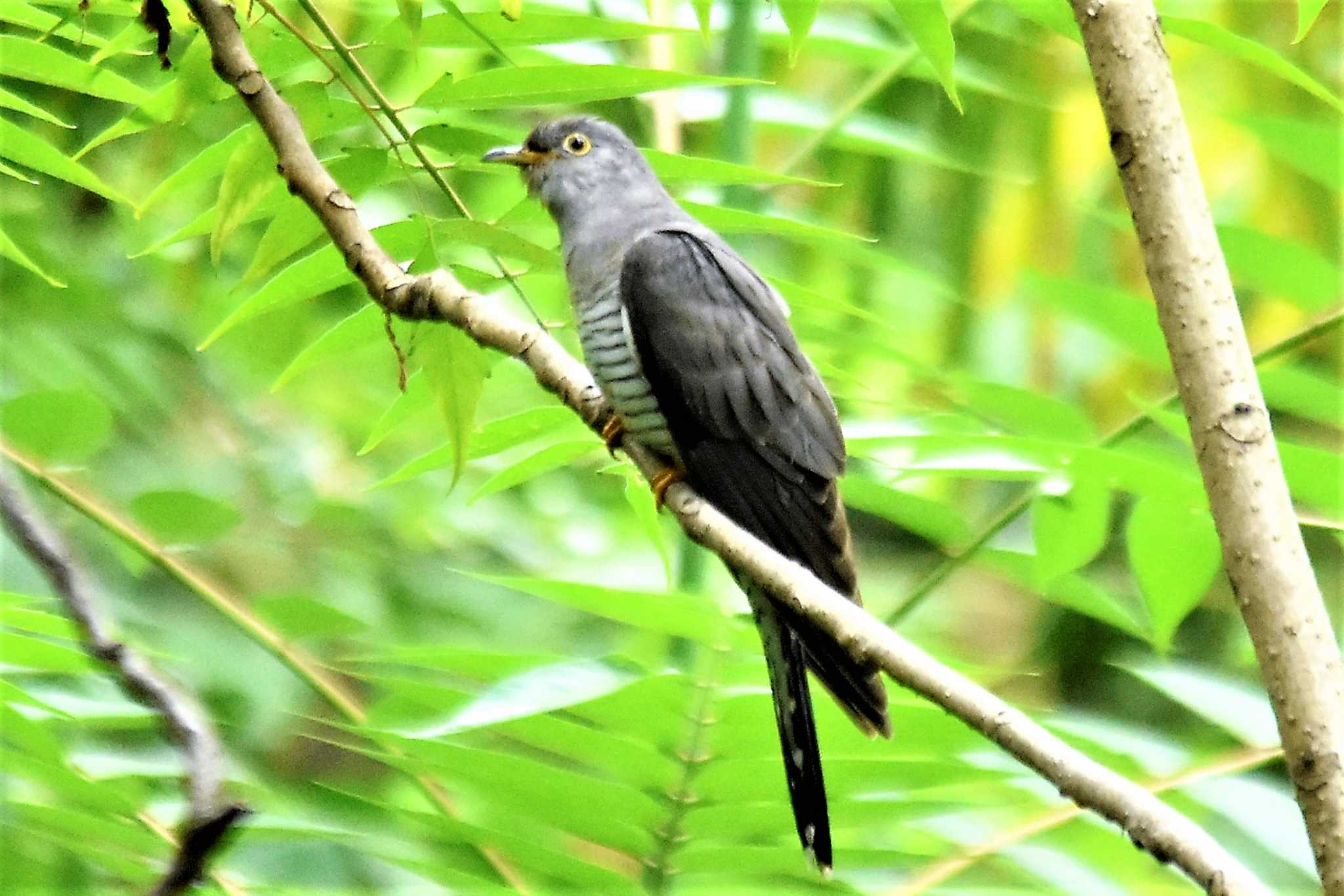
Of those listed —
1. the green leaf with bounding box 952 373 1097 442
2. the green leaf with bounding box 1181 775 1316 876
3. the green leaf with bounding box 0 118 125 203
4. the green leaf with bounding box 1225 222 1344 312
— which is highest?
the green leaf with bounding box 1225 222 1344 312

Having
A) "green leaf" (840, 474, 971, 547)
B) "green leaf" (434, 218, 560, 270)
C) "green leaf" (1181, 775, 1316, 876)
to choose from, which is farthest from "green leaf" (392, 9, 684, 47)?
"green leaf" (1181, 775, 1316, 876)

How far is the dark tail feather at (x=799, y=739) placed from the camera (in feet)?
7.33

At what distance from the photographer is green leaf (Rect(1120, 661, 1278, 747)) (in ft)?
8.27

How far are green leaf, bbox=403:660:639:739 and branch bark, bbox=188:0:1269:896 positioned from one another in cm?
22

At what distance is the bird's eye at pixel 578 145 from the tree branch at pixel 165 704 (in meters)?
2.49

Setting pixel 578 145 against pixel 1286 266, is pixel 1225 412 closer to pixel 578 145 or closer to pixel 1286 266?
pixel 1286 266

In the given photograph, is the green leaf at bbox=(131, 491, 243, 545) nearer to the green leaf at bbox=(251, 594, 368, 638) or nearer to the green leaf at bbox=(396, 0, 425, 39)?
the green leaf at bbox=(251, 594, 368, 638)

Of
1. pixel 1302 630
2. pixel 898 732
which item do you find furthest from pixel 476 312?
pixel 1302 630

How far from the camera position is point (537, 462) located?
239 cm

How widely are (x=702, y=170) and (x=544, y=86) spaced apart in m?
0.29

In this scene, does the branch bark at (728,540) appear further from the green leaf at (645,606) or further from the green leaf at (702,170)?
the green leaf at (702,170)

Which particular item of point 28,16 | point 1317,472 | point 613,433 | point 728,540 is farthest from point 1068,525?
point 28,16

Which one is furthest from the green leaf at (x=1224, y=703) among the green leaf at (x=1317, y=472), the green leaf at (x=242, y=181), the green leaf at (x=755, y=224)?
the green leaf at (x=242, y=181)

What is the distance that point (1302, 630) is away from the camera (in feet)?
5.15
